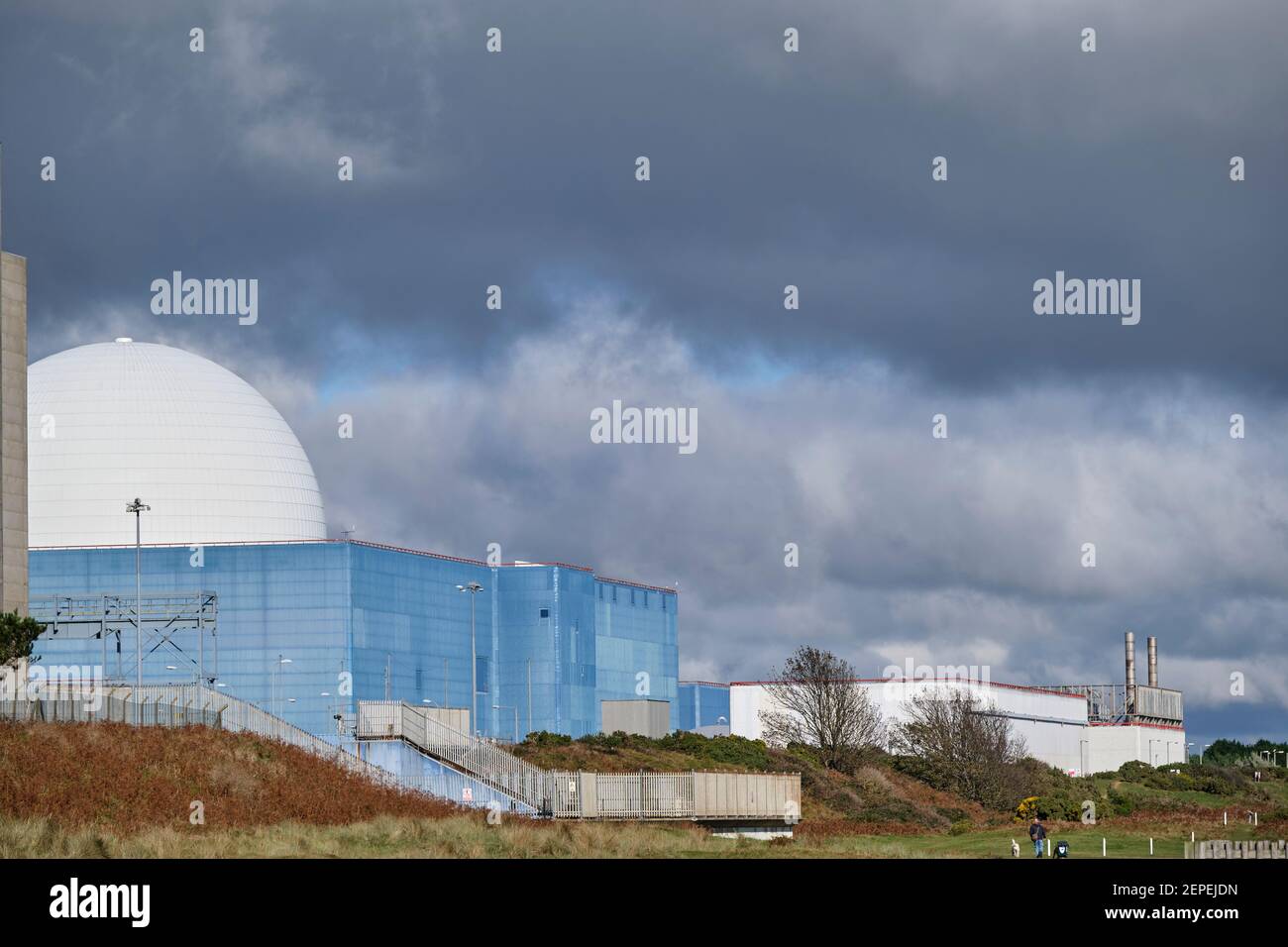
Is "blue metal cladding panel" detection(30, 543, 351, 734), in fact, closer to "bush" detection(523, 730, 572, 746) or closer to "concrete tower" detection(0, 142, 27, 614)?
"bush" detection(523, 730, 572, 746)

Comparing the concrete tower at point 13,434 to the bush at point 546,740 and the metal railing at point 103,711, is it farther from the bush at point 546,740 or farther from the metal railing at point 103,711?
the bush at point 546,740

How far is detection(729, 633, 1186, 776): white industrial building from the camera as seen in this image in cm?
10956

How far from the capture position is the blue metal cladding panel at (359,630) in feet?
391

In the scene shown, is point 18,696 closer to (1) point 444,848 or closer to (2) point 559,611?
(1) point 444,848

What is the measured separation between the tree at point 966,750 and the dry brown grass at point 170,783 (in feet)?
134

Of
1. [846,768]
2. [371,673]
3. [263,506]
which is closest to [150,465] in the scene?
[263,506]

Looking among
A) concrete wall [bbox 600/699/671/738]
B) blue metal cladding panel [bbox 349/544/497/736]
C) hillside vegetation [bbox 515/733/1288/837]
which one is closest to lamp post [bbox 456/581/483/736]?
blue metal cladding panel [bbox 349/544/497/736]

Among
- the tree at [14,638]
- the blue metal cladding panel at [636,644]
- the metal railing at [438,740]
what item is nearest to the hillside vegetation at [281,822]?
the metal railing at [438,740]

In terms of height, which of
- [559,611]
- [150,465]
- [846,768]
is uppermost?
[150,465]

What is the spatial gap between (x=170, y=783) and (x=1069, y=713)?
97.1 metres

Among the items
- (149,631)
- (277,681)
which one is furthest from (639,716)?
(149,631)

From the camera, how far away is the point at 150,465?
120m

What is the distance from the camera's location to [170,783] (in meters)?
43.6
